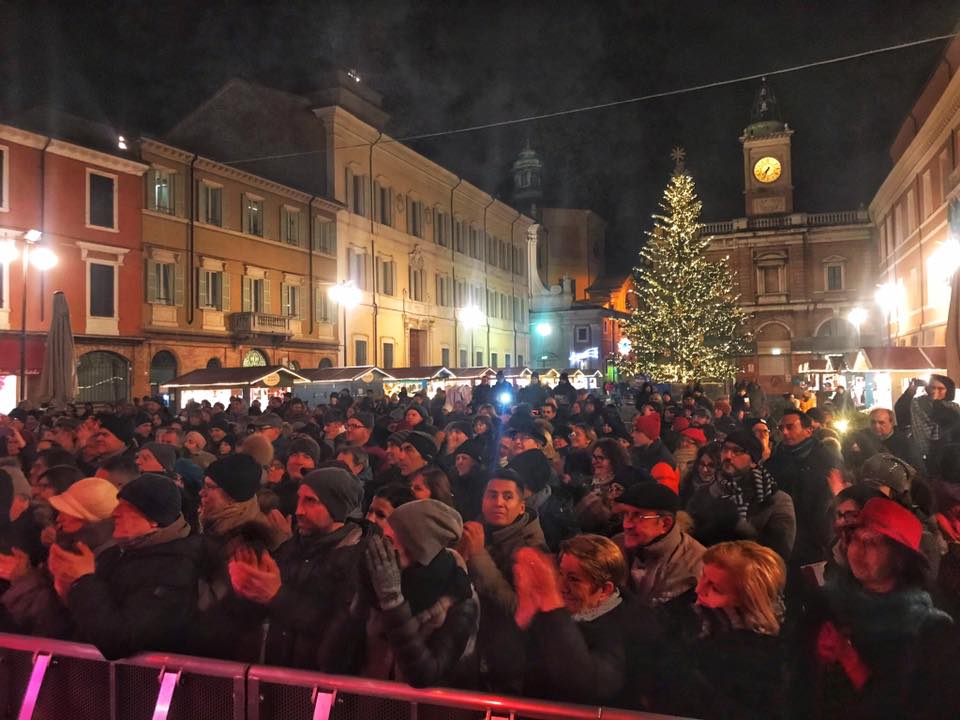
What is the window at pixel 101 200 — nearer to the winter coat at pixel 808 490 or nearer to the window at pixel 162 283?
the window at pixel 162 283

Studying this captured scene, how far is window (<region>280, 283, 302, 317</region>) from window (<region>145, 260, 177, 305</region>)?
580 cm

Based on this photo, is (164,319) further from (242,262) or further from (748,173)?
(748,173)

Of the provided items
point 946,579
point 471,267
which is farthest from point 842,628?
point 471,267

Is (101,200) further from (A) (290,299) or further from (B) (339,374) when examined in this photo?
(B) (339,374)

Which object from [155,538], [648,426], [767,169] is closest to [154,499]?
[155,538]

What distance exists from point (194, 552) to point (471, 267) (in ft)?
159

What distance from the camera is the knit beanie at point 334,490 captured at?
408cm

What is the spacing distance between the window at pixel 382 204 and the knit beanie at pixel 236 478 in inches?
1486

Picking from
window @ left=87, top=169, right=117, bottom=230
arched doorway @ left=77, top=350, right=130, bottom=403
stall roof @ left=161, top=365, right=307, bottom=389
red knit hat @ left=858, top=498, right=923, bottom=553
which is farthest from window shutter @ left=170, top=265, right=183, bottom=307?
red knit hat @ left=858, top=498, right=923, bottom=553

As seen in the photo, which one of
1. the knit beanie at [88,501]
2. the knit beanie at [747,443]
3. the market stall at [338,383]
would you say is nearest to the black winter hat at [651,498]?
the knit beanie at [747,443]

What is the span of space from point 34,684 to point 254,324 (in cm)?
2882

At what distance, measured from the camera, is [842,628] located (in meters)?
2.92

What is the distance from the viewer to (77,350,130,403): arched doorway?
25297 millimetres

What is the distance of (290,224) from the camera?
3491 centimetres
